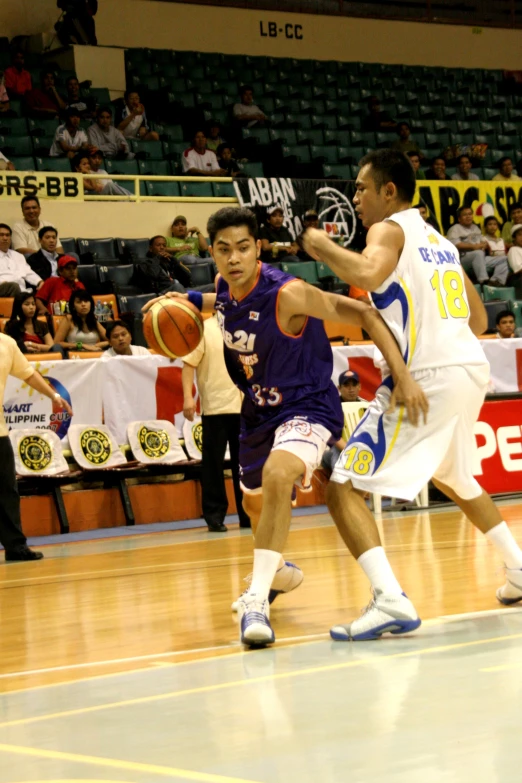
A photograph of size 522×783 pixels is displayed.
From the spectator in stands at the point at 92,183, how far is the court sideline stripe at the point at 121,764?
12577mm

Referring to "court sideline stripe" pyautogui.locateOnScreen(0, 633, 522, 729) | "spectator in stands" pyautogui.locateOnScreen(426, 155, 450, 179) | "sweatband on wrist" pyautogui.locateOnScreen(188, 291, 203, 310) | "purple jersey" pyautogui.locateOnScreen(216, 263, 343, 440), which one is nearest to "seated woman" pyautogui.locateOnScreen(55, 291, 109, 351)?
"sweatband on wrist" pyautogui.locateOnScreen(188, 291, 203, 310)

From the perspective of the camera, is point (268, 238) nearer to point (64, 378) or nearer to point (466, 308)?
point (64, 378)

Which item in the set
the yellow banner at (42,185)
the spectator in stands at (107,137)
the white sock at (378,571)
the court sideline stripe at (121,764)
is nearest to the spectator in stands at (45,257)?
the yellow banner at (42,185)

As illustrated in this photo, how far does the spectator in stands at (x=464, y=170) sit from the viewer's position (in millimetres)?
18250

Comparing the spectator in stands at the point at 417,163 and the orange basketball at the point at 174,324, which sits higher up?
the spectator in stands at the point at 417,163

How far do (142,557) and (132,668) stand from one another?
3.63 metres

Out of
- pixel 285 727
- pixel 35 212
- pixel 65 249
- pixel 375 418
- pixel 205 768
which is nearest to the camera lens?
pixel 205 768

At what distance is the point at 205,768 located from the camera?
2709 mm

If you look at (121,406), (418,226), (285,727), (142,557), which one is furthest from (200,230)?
(285,727)

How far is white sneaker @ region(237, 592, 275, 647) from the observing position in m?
4.34

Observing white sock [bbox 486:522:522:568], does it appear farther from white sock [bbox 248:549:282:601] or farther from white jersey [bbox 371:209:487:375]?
white sock [bbox 248:549:282:601]

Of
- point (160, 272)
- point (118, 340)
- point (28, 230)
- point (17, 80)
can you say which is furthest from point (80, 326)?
point (17, 80)

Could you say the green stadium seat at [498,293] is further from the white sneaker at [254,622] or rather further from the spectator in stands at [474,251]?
the white sneaker at [254,622]

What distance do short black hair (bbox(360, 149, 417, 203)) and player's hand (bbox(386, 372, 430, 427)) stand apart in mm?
786
